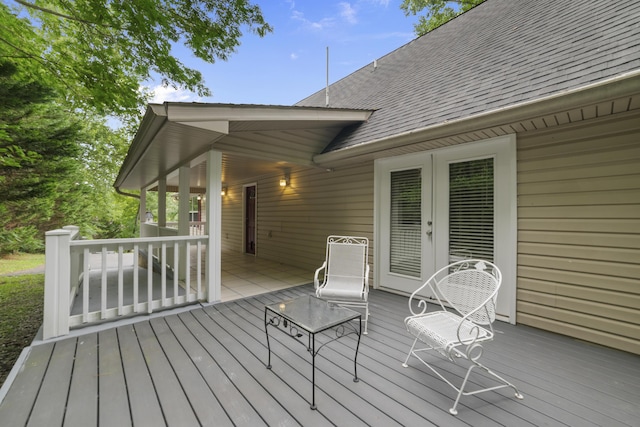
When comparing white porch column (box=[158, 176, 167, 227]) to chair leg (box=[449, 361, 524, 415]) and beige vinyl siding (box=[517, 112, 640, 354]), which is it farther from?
beige vinyl siding (box=[517, 112, 640, 354])

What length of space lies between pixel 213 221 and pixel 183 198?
1.51m

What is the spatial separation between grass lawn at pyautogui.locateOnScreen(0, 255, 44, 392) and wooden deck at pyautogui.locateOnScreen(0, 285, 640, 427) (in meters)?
1.73

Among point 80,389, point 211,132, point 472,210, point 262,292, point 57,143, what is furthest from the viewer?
point 57,143

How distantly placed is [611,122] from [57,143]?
9.25 metres

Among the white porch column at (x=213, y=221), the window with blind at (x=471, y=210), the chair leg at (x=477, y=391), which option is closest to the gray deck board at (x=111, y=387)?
the white porch column at (x=213, y=221)

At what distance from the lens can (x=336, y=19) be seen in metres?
10.4

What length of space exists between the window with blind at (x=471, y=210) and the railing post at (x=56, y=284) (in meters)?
4.46

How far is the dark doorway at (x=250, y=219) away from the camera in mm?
8531

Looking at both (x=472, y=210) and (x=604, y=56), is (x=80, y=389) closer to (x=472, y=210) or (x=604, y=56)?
(x=472, y=210)

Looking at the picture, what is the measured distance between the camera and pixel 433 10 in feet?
35.3

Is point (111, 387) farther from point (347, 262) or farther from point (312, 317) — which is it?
point (347, 262)

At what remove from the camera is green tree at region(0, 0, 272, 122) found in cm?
458

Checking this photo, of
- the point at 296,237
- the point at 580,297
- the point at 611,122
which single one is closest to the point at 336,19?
Result: the point at 296,237

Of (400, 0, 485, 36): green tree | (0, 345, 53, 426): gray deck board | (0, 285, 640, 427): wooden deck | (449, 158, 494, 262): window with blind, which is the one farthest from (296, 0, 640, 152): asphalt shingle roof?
(400, 0, 485, 36): green tree
